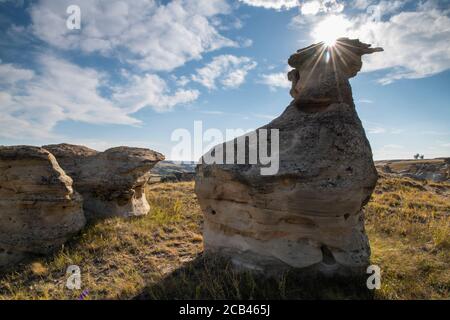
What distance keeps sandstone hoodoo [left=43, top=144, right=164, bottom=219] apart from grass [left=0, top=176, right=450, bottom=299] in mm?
915

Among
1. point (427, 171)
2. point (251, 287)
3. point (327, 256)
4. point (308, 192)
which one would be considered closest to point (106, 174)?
point (251, 287)

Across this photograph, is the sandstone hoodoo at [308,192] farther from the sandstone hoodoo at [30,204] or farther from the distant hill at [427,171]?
the distant hill at [427,171]

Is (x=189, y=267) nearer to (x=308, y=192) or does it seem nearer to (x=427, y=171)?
(x=308, y=192)

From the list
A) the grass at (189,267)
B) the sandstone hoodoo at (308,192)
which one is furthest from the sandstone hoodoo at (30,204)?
the sandstone hoodoo at (308,192)

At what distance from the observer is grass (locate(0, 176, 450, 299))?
204 inches

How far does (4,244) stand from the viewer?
7.70 m

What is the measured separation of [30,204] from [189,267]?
4.91 m

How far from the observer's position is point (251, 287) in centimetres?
527

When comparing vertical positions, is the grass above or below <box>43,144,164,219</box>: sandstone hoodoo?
below

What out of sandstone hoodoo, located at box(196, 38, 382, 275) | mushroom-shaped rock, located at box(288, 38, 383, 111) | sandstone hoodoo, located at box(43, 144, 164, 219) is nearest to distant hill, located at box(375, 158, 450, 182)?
mushroom-shaped rock, located at box(288, 38, 383, 111)

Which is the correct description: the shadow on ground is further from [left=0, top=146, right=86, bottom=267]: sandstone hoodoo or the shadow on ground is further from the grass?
[left=0, top=146, right=86, bottom=267]: sandstone hoodoo

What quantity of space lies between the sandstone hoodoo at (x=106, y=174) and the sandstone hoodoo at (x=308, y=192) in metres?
5.32
